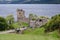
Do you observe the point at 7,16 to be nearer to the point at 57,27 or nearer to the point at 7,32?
the point at 7,32

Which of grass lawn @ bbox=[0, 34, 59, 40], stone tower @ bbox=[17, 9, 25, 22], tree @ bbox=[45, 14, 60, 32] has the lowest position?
grass lawn @ bbox=[0, 34, 59, 40]

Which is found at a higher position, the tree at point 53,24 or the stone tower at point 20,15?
the stone tower at point 20,15

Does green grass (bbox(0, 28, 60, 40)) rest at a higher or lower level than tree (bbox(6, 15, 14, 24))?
lower

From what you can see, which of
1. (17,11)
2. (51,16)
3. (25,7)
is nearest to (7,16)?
(17,11)

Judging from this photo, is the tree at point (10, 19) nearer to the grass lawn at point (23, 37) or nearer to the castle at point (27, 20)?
the castle at point (27, 20)

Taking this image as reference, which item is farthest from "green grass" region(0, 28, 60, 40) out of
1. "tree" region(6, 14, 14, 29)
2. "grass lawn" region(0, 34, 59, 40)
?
"tree" region(6, 14, 14, 29)

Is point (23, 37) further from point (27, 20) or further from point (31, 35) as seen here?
point (27, 20)

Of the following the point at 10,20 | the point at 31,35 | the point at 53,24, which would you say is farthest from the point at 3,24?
the point at 53,24

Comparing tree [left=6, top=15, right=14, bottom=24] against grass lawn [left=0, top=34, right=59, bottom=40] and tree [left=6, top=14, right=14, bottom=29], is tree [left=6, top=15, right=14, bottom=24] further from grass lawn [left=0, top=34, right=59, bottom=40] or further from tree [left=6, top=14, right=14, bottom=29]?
grass lawn [left=0, top=34, right=59, bottom=40]

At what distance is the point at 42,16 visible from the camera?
1.69 m

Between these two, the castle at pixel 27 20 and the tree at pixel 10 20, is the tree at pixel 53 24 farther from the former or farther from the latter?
the tree at pixel 10 20

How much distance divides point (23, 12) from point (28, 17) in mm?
92

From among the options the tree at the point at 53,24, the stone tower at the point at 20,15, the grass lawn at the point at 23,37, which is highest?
the stone tower at the point at 20,15

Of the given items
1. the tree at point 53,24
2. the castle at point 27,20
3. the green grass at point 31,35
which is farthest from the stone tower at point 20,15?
the tree at point 53,24
